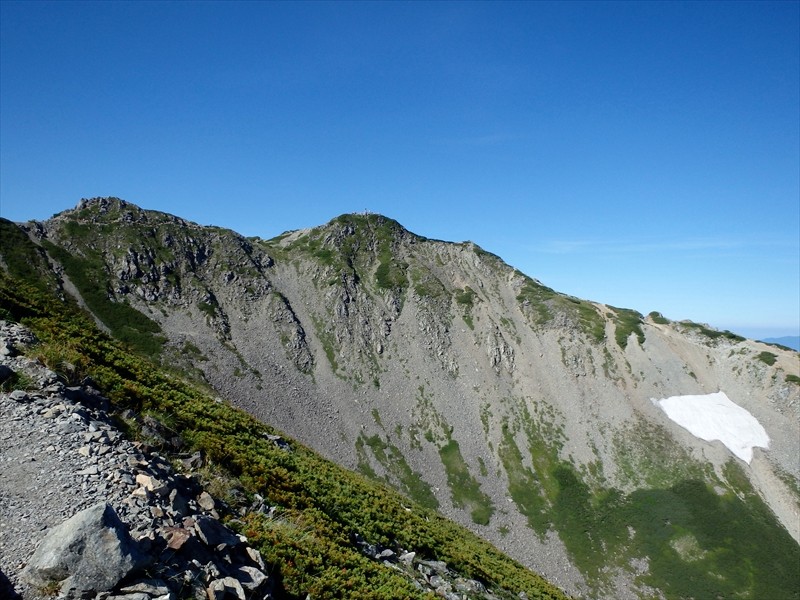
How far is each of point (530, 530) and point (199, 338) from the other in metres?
89.0

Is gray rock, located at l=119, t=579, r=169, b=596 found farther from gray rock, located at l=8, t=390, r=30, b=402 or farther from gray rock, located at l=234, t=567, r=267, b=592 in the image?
gray rock, located at l=8, t=390, r=30, b=402

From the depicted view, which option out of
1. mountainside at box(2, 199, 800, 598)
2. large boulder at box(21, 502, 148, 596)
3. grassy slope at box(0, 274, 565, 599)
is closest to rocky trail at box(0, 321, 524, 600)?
large boulder at box(21, 502, 148, 596)

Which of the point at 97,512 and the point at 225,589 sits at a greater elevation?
the point at 97,512

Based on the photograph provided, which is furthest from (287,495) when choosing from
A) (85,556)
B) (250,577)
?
(85,556)

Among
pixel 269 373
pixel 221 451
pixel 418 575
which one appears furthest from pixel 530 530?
pixel 221 451

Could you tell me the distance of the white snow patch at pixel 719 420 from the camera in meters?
103

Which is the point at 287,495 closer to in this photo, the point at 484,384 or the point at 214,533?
the point at 214,533

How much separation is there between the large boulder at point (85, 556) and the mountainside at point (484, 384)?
87211 millimetres

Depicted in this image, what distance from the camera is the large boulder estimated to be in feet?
28.9

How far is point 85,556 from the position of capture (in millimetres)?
9008

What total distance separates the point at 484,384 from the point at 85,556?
11585 centimetres

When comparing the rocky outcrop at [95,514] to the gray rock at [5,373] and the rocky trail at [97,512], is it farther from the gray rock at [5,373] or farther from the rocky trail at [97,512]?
the gray rock at [5,373]

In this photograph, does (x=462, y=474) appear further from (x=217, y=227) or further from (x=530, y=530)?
(x=217, y=227)

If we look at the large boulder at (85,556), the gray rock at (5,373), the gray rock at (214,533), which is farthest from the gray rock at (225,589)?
the gray rock at (5,373)
